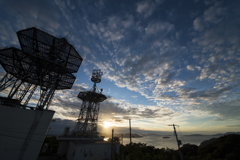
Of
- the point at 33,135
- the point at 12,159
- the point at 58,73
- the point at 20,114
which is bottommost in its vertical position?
the point at 12,159

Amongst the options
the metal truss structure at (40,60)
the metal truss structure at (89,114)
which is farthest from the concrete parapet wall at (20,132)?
the metal truss structure at (89,114)

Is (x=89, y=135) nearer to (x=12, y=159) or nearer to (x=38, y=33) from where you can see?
(x=12, y=159)

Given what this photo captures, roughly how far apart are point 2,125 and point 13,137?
86.6 inches

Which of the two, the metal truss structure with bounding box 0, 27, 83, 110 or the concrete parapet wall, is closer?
the concrete parapet wall

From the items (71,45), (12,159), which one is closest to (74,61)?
(71,45)

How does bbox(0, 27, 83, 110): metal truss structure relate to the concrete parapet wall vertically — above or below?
above

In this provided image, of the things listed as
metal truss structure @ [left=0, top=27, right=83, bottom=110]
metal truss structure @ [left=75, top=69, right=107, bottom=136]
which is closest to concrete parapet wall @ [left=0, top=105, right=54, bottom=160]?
metal truss structure @ [left=0, top=27, right=83, bottom=110]

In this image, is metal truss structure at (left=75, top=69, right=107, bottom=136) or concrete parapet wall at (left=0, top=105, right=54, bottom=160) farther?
metal truss structure at (left=75, top=69, right=107, bottom=136)

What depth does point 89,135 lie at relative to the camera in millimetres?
28234

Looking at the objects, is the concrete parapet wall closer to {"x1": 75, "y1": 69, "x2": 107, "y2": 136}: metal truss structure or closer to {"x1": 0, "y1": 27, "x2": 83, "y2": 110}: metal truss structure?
{"x1": 0, "y1": 27, "x2": 83, "y2": 110}: metal truss structure

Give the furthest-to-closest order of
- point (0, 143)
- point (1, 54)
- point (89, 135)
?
point (89, 135)
point (1, 54)
point (0, 143)

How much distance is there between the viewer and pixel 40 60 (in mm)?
18406

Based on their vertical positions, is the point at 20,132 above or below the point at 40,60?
below

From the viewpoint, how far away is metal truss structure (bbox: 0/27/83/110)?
16.8 meters
